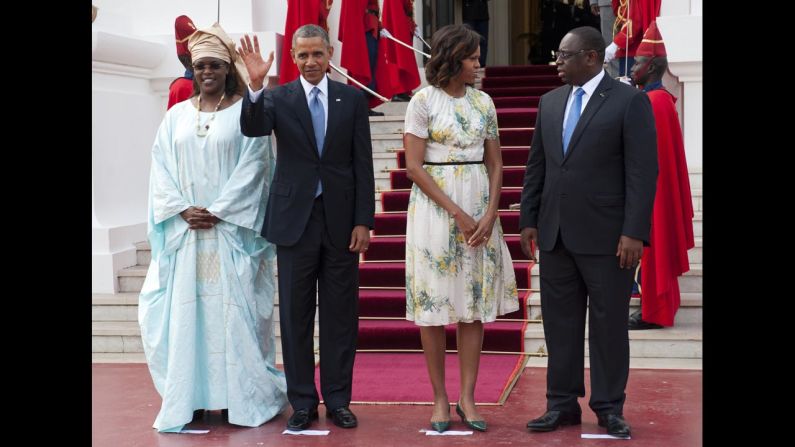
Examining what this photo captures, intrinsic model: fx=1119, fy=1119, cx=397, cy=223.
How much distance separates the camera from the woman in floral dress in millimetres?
4777

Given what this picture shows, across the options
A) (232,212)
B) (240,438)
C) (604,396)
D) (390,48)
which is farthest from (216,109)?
(390,48)

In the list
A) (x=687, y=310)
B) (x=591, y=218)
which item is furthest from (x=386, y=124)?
(x=591, y=218)

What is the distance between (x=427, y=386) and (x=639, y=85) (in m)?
2.08

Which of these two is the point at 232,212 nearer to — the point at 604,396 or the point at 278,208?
the point at 278,208

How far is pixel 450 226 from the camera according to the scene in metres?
4.79

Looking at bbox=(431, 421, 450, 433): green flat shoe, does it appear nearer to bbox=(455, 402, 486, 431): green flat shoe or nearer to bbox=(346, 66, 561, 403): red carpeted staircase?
bbox=(455, 402, 486, 431): green flat shoe

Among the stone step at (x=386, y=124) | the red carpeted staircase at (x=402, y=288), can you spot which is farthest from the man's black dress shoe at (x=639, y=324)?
the stone step at (x=386, y=124)

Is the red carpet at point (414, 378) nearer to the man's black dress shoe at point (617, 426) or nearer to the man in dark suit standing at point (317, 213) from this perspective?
the man in dark suit standing at point (317, 213)

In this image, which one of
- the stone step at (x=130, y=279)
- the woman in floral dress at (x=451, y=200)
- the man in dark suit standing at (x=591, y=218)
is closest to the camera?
the man in dark suit standing at (x=591, y=218)

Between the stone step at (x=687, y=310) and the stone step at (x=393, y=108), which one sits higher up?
the stone step at (x=393, y=108)

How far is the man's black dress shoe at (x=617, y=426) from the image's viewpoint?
4.73 meters

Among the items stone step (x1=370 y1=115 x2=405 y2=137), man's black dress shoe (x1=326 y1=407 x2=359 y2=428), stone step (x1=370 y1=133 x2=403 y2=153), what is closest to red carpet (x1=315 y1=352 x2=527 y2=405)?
man's black dress shoe (x1=326 y1=407 x2=359 y2=428)

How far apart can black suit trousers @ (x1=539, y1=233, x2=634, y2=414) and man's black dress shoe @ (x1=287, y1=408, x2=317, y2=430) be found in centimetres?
107

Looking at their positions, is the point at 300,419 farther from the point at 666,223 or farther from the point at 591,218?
the point at 666,223
